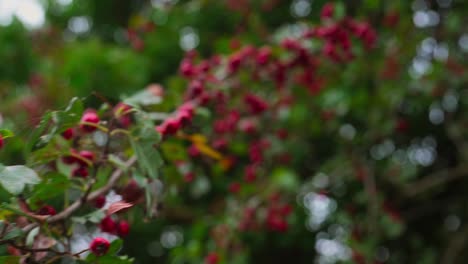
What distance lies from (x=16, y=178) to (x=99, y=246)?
17 centimetres

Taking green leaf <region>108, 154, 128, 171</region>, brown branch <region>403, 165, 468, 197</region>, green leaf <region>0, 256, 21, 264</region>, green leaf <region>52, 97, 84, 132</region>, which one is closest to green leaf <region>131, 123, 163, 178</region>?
green leaf <region>108, 154, 128, 171</region>

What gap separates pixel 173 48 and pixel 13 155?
50.0 inches

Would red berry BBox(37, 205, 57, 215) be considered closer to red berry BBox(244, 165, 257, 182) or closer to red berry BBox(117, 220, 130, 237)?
red berry BBox(117, 220, 130, 237)

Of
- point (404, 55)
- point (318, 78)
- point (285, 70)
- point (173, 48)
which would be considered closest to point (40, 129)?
point (285, 70)

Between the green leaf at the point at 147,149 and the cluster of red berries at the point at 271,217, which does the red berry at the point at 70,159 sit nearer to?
the green leaf at the point at 147,149

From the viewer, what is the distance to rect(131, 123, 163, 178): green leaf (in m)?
1.11

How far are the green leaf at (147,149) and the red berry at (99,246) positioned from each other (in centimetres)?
19

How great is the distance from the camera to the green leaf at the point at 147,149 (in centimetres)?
111

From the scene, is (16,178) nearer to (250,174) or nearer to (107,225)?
(107,225)

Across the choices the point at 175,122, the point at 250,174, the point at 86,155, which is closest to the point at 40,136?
the point at 86,155

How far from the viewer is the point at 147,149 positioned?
3.71 ft

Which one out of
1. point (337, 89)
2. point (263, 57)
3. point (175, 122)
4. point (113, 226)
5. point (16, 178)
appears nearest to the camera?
point (16, 178)

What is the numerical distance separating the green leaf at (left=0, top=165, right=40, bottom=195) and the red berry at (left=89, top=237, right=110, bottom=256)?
14 cm

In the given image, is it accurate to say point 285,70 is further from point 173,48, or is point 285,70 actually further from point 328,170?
point 173,48
